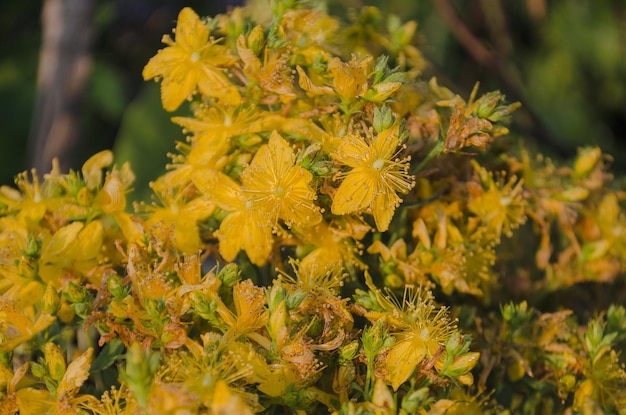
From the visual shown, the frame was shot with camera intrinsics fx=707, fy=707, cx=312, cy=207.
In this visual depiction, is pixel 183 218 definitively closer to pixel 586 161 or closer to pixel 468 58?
pixel 586 161

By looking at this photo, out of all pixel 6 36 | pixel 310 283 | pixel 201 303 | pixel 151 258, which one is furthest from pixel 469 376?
pixel 6 36

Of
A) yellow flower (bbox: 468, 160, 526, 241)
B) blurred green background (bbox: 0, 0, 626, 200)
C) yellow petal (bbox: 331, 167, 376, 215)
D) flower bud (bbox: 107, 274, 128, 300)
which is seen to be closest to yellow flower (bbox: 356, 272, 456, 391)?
yellow petal (bbox: 331, 167, 376, 215)

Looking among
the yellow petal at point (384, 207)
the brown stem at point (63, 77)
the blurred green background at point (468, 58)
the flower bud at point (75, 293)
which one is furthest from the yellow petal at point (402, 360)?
the blurred green background at point (468, 58)

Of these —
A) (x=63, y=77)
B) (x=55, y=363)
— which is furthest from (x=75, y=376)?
(x=63, y=77)

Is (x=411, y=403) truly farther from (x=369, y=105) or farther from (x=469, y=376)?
(x=369, y=105)

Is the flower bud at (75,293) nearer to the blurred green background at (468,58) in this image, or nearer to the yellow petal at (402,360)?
the yellow petal at (402,360)

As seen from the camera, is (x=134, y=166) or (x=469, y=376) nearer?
(x=469, y=376)

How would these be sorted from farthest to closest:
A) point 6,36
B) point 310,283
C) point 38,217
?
point 6,36
point 38,217
point 310,283

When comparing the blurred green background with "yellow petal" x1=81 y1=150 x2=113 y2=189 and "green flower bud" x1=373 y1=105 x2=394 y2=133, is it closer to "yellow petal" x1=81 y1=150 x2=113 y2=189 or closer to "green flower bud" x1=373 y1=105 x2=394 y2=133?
"yellow petal" x1=81 y1=150 x2=113 y2=189
